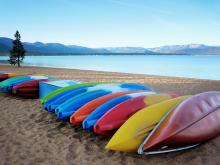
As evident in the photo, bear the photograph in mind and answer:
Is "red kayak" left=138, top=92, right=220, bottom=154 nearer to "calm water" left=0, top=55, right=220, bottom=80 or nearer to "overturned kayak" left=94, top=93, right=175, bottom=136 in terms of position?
"overturned kayak" left=94, top=93, right=175, bottom=136

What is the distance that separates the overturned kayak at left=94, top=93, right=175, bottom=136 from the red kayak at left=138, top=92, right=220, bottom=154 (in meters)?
0.79

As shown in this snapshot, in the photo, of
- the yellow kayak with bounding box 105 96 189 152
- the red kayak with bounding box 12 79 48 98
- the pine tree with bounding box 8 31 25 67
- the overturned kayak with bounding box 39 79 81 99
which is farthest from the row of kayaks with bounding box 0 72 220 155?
the pine tree with bounding box 8 31 25 67

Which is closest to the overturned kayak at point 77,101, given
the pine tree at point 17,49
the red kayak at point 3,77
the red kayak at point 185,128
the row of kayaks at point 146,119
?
the row of kayaks at point 146,119

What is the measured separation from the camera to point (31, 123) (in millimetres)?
5793

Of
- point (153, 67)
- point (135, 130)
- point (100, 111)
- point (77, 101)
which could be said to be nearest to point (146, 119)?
point (135, 130)

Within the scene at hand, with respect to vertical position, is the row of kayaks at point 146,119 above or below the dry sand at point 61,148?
above

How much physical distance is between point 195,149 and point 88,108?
2179mm

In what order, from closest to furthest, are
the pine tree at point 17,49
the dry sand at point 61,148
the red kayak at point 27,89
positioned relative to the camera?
the dry sand at point 61,148 → the red kayak at point 27,89 → the pine tree at point 17,49

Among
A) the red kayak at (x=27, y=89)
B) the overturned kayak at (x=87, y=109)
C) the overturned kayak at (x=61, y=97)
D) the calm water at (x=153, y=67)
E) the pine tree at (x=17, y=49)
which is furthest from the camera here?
the calm water at (x=153, y=67)

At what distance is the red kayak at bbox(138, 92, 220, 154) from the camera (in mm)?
3703

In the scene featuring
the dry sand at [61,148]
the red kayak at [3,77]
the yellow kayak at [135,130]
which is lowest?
the dry sand at [61,148]

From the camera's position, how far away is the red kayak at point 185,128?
370 centimetres

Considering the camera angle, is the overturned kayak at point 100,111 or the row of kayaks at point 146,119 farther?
the overturned kayak at point 100,111

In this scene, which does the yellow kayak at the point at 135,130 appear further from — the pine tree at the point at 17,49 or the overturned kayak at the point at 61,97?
the pine tree at the point at 17,49
